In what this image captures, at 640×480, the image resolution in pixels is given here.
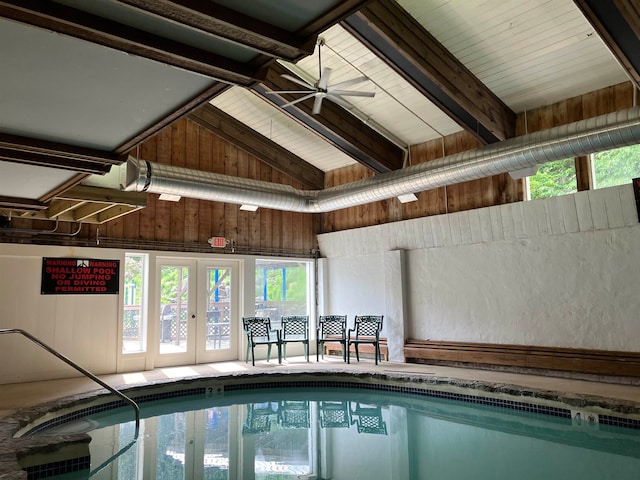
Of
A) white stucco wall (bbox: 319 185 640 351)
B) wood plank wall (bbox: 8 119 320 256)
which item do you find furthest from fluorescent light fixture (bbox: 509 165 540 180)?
wood plank wall (bbox: 8 119 320 256)

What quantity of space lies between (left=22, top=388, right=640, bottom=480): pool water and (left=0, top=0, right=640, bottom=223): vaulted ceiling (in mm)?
2594

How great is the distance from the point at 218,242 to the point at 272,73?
3.38m

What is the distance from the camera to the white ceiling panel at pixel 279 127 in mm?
8219

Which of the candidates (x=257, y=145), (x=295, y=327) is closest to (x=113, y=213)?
(x=257, y=145)

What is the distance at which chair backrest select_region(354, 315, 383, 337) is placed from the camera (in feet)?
28.0

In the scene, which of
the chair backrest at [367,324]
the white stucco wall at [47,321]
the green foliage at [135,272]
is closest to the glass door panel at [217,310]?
the green foliage at [135,272]

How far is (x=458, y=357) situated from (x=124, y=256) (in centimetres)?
565

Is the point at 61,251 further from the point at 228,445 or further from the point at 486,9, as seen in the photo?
the point at 486,9

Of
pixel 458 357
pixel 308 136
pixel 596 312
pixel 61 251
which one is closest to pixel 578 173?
pixel 596 312

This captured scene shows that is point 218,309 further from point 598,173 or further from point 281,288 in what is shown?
point 598,173

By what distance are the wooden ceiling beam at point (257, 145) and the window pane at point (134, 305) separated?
2708 mm

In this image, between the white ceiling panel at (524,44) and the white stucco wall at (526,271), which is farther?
the white stucco wall at (526,271)

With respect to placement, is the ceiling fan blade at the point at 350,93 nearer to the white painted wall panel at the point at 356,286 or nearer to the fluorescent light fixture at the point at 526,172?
the fluorescent light fixture at the point at 526,172

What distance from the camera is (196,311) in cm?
849
